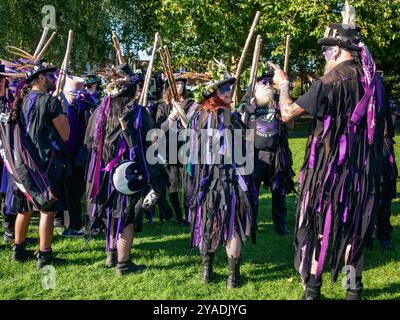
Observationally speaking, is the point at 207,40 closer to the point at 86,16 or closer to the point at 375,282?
the point at 86,16

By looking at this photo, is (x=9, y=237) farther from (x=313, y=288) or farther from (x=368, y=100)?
(x=368, y=100)

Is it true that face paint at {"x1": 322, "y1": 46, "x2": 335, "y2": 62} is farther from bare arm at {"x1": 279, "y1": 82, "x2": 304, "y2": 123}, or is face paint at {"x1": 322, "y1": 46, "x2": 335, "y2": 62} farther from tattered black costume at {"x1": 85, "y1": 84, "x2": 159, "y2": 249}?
tattered black costume at {"x1": 85, "y1": 84, "x2": 159, "y2": 249}

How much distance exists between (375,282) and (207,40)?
1322 cm

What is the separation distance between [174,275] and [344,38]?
267 cm

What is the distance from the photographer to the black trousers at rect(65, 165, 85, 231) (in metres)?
5.89

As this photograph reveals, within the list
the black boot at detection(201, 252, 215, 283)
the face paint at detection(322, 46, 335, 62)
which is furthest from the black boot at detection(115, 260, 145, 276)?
the face paint at detection(322, 46, 335, 62)

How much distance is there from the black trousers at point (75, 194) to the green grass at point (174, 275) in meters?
0.32

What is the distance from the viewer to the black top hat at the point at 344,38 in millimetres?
3500

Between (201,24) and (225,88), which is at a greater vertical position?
(201,24)

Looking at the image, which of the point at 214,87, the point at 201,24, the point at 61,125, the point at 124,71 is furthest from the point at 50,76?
the point at 201,24

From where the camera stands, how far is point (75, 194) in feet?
19.6

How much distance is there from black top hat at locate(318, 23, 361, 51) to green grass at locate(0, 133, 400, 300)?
212 centimetres

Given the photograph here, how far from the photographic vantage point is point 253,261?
16.2 feet

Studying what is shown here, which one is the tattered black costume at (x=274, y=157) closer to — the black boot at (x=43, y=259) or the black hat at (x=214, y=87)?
the black hat at (x=214, y=87)
